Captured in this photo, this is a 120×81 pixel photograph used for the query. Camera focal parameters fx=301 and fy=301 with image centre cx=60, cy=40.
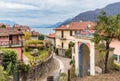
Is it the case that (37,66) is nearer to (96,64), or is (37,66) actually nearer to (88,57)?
(88,57)

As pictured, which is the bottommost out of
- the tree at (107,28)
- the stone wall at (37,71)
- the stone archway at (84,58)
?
the stone wall at (37,71)

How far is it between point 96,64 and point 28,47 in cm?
2442

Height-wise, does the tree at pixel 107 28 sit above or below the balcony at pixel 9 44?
above

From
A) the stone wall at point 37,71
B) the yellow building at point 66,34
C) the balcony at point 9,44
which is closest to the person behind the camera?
the stone wall at point 37,71

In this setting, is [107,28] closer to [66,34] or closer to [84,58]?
[84,58]

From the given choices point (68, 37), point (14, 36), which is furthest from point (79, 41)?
point (68, 37)

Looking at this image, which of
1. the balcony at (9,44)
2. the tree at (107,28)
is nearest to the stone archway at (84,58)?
the tree at (107,28)

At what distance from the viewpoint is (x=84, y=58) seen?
3042 centimetres

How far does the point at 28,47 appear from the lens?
5009 cm

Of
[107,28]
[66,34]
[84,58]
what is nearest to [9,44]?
[84,58]

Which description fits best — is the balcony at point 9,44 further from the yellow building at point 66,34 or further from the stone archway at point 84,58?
the yellow building at point 66,34

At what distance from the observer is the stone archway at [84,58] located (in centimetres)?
2928

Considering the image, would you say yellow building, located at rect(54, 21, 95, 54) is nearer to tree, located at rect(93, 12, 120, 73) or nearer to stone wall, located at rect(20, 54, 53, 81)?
stone wall, located at rect(20, 54, 53, 81)

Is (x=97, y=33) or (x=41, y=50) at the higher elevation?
(x=97, y=33)
